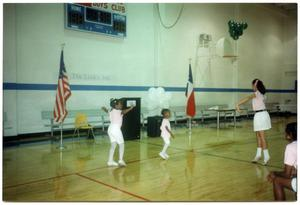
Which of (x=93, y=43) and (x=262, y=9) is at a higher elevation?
(x=262, y=9)

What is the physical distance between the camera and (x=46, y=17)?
314 inches

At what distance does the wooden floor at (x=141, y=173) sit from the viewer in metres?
3.63

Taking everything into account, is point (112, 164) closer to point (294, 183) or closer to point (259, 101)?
point (259, 101)

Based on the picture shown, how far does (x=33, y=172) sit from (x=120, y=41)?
18.3 ft

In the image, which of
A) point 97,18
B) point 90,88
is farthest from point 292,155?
point 97,18

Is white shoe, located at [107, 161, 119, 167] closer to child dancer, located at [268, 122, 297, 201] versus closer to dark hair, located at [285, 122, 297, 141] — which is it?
child dancer, located at [268, 122, 297, 201]

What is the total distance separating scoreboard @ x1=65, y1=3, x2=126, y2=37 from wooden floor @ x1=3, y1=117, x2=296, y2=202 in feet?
10.3

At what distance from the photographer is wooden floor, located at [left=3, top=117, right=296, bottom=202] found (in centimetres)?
363

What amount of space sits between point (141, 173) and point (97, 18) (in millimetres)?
5398

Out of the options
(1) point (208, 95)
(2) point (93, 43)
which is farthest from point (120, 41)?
(1) point (208, 95)

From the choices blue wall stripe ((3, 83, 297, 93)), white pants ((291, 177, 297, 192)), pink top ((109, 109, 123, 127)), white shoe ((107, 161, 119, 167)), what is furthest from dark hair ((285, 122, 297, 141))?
blue wall stripe ((3, 83, 297, 93))

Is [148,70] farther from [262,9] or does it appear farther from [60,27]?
[262,9]

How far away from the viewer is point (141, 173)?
463cm

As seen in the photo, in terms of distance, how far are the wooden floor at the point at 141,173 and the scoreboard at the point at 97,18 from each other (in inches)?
123
